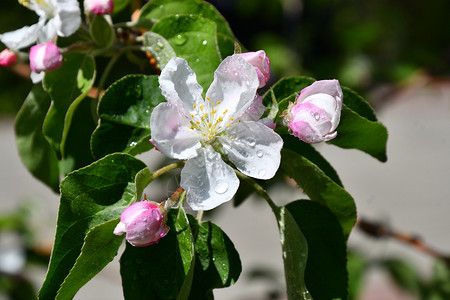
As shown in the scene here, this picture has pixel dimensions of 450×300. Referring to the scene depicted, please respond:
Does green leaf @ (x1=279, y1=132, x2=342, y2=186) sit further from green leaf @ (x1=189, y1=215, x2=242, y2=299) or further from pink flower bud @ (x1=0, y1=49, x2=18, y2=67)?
pink flower bud @ (x1=0, y1=49, x2=18, y2=67)

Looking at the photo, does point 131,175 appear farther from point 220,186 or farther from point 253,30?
point 253,30

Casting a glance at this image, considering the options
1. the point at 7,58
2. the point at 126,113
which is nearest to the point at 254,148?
the point at 126,113

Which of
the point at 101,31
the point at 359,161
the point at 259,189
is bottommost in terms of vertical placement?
the point at 359,161

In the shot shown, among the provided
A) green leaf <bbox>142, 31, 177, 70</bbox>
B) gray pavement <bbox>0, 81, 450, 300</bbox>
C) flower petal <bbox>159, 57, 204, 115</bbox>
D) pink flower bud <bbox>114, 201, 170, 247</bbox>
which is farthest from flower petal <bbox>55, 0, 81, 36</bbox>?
gray pavement <bbox>0, 81, 450, 300</bbox>

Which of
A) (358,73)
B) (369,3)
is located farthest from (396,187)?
(358,73)

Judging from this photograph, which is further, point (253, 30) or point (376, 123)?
point (253, 30)

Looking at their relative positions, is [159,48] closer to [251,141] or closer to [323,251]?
[251,141]

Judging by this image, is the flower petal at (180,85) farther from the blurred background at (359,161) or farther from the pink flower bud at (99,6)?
the blurred background at (359,161)
